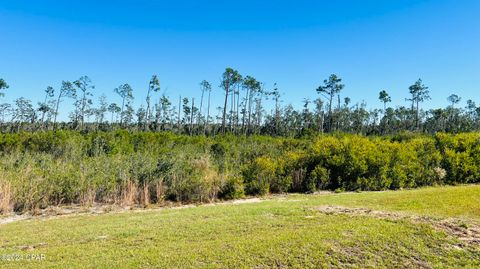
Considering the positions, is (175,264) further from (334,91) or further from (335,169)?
(334,91)

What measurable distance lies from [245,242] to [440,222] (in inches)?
139

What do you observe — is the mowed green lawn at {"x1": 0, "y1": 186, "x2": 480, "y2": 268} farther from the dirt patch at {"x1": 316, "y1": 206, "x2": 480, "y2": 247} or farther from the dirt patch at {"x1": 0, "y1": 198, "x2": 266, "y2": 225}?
the dirt patch at {"x1": 0, "y1": 198, "x2": 266, "y2": 225}

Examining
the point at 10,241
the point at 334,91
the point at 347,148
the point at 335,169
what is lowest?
the point at 10,241

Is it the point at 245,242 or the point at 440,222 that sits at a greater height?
the point at 440,222

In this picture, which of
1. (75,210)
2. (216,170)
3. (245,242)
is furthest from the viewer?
(216,170)

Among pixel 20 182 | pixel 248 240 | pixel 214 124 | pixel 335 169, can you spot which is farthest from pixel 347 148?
pixel 214 124

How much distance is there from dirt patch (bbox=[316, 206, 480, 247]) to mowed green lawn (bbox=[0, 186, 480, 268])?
0.17 meters

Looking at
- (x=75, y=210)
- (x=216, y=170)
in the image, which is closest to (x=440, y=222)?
(x=216, y=170)

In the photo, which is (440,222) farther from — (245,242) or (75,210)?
(75,210)

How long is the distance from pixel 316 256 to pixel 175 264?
5.78ft

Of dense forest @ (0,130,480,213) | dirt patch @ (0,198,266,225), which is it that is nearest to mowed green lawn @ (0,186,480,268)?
dirt patch @ (0,198,266,225)

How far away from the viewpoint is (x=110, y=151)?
15484 mm

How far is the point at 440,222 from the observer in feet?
18.2

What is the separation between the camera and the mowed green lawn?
13.1 ft
